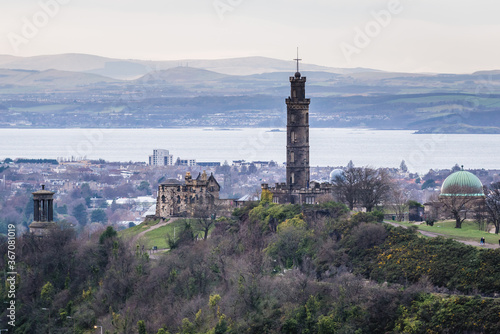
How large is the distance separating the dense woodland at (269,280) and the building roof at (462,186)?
34.9 ft

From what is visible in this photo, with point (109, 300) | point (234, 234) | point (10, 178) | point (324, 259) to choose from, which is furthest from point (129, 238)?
point (10, 178)

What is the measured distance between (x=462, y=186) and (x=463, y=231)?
16.4 m

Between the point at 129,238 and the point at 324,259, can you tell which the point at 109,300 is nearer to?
the point at 324,259

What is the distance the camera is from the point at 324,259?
5609 cm

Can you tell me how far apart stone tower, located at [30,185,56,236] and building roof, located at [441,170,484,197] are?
24580mm

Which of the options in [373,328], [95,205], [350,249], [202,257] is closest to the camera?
[373,328]

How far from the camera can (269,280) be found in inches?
2094

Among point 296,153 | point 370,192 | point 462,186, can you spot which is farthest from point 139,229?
point 462,186

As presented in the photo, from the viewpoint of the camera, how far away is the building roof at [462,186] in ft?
242

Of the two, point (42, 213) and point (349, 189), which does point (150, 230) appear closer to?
point (42, 213)

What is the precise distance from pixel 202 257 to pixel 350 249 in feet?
32.9

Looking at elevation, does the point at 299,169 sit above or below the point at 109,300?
above

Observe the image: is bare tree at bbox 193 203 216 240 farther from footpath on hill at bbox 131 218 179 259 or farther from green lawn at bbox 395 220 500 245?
green lawn at bbox 395 220 500 245

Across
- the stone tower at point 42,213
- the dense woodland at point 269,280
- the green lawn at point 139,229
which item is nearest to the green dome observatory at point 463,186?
the dense woodland at point 269,280
